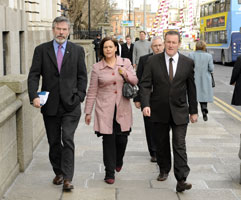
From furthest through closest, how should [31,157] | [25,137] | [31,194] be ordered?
1. [31,157]
2. [25,137]
3. [31,194]

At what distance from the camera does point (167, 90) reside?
6.10 m

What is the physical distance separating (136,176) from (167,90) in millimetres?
1310

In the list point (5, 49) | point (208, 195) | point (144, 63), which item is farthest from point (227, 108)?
point (208, 195)

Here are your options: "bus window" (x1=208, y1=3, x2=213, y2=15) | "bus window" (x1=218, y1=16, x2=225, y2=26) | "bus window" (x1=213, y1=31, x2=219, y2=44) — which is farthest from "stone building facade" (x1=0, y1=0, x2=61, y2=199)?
"bus window" (x1=208, y1=3, x2=213, y2=15)

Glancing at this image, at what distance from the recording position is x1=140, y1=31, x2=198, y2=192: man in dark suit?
608 cm

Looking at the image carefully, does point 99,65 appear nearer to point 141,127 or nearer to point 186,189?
point 186,189

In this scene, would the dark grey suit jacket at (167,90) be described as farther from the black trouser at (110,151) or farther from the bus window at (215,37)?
the bus window at (215,37)

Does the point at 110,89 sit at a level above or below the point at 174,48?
below

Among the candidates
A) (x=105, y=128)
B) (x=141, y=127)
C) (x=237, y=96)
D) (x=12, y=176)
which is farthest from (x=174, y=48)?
(x=141, y=127)

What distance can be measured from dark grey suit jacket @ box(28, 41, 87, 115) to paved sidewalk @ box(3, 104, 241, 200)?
900 mm

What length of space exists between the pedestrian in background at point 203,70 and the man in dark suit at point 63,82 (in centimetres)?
580

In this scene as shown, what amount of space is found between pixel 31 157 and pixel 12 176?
3.80ft

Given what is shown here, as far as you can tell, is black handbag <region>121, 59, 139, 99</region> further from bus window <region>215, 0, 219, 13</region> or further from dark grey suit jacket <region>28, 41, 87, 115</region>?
bus window <region>215, 0, 219, 13</region>

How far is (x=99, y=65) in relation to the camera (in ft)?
20.9
